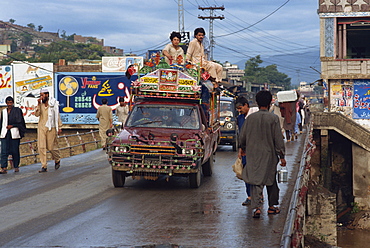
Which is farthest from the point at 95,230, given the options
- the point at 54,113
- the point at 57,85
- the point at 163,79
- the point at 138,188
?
the point at 57,85

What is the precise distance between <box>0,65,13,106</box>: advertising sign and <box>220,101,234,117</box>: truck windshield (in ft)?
92.9

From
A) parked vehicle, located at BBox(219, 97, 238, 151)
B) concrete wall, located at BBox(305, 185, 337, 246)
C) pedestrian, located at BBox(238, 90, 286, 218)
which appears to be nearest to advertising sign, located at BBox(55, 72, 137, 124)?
parked vehicle, located at BBox(219, 97, 238, 151)

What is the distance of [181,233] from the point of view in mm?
7977

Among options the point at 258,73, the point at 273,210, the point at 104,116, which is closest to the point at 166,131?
the point at 273,210

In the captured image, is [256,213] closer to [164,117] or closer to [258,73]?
[164,117]

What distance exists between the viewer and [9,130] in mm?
15133

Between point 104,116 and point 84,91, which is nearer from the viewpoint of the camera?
point 104,116

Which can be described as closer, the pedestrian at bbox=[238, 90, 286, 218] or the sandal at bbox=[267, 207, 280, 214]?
the pedestrian at bbox=[238, 90, 286, 218]

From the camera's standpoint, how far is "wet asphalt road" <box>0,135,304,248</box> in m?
7.59

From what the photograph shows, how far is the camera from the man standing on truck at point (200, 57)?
14578 mm

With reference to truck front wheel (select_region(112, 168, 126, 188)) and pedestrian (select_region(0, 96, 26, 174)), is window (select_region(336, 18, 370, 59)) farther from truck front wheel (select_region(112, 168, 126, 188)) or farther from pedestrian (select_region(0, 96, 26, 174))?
truck front wheel (select_region(112, 168, 126, 188))

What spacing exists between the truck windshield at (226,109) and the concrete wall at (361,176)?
31.8 feet

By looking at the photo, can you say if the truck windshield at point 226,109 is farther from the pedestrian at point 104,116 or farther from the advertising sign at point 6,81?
the advertising sign at point 6,81

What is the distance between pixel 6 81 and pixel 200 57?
35.6 m
